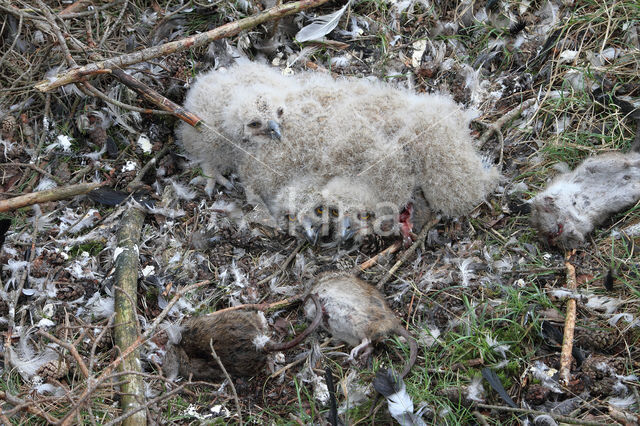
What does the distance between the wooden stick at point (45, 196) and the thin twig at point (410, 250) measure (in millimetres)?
1969

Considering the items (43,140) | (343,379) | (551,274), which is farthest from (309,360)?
(43,140)

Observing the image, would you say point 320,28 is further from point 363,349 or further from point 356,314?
point 363,349

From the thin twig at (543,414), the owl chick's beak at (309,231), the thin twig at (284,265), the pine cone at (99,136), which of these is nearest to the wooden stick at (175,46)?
the pine cone at (99,136)

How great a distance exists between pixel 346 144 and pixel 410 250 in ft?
2.60

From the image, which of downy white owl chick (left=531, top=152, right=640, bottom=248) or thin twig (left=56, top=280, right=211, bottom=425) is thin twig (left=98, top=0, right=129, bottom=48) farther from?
downy white owl chick (left=531, top=152, right=640, bottom=248)

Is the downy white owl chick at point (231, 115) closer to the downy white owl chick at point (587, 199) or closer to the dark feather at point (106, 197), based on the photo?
the dark feather at point (106, 197)

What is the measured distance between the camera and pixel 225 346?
2.86 metres

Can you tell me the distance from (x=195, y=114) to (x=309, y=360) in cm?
189

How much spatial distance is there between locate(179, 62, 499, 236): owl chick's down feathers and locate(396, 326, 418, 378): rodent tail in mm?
841

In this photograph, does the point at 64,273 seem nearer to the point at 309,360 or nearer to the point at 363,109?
the point at 309,360

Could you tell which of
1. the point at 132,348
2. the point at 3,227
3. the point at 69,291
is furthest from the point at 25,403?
the point at 3,227

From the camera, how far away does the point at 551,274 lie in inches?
121

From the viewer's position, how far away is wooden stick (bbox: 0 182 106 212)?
3.13m

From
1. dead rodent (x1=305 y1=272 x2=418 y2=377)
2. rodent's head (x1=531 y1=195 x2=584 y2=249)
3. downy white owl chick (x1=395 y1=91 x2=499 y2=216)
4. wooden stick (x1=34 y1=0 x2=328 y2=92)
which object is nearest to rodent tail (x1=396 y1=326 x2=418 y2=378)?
dead rodent (x1=305 y1=272 x2=418 y2=377)
